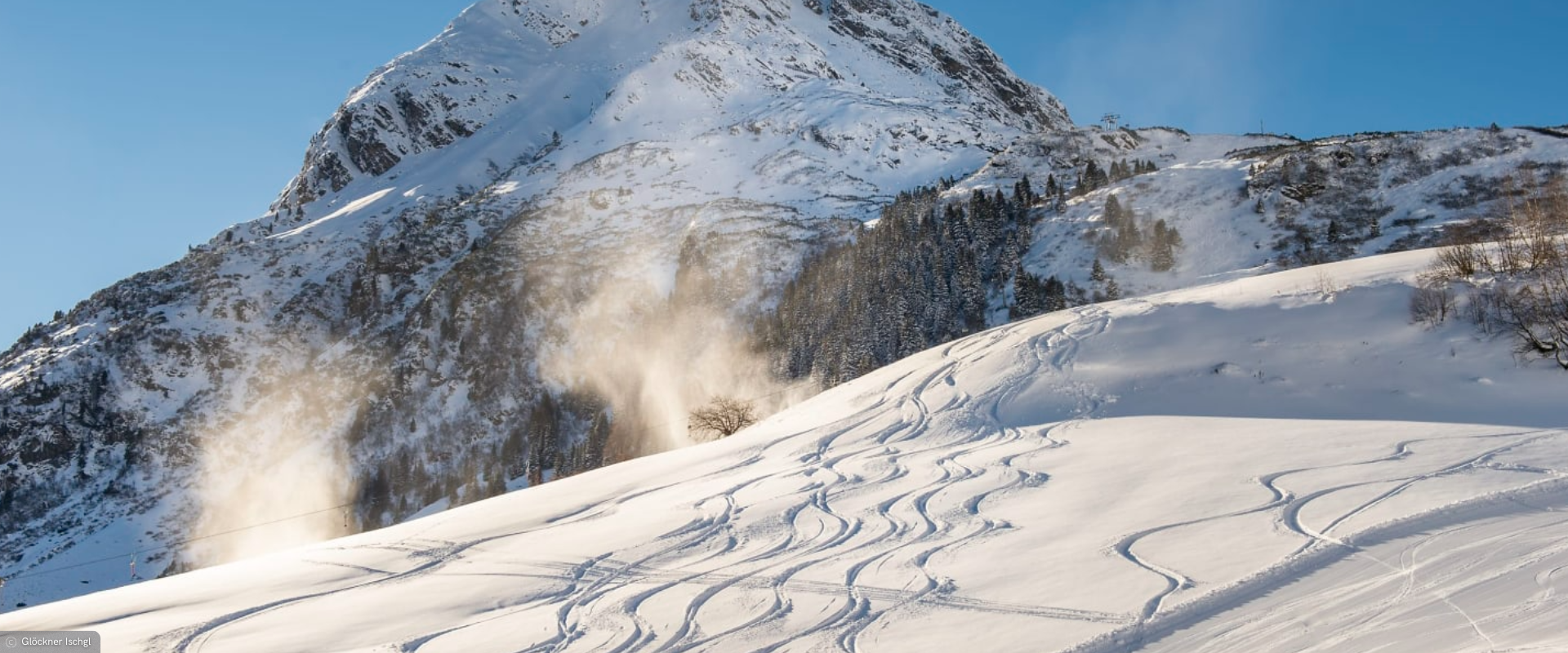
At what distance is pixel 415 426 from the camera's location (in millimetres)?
105188

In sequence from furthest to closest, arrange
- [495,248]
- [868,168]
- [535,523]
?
[868,168], [495,248], [535,523]

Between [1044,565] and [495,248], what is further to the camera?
[495,248]

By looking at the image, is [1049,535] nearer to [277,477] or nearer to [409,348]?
[277,477]

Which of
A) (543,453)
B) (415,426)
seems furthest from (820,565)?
(415,426)

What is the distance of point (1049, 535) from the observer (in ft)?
48.2

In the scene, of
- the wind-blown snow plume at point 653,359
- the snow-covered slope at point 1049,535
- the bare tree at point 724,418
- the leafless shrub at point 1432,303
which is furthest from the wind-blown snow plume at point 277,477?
the leafless shrub at point 1432,303

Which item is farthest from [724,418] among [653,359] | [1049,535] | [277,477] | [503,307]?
[277,477]

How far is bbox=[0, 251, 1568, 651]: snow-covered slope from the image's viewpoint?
10.6m

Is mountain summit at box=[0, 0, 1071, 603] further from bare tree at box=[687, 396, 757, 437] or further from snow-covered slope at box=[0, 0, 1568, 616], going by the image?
bare tree at box=[687, 396, 757, 437]

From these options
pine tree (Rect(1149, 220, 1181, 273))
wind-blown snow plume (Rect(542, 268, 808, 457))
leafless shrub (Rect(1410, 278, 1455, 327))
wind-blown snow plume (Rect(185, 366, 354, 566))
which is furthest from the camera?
wind-blown snow plume (Rect(542, 268, 808, 457))

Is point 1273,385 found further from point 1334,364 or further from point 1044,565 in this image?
point 1044,565

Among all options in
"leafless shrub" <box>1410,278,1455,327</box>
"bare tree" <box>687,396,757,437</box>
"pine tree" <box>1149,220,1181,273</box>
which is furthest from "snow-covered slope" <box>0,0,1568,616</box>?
"leafless shrub" <box>1410,278,1455,327</box>

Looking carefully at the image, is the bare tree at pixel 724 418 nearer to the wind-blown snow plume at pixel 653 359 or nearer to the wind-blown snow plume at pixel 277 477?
the wind-blown snow plume at pixel 653 359

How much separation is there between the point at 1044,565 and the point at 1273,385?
61.0 ft
